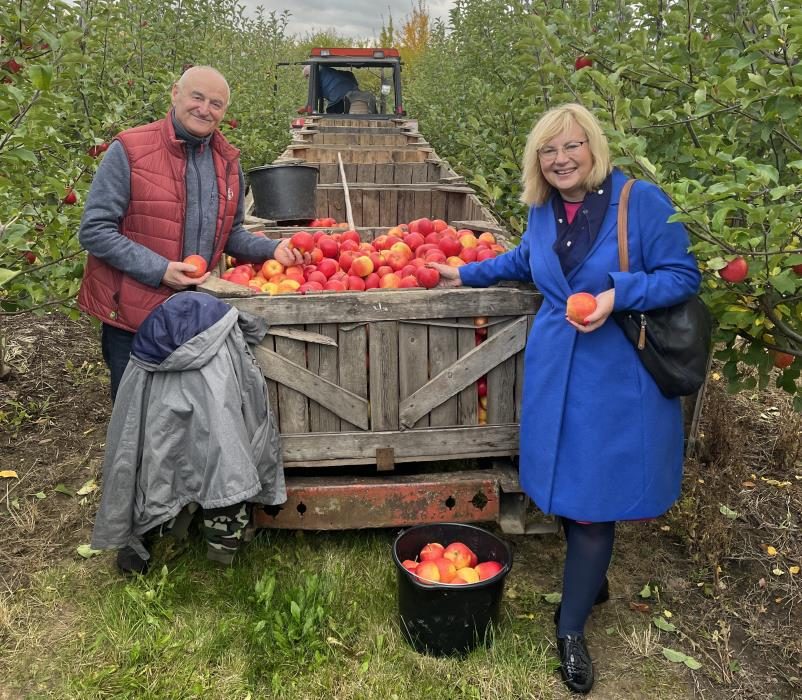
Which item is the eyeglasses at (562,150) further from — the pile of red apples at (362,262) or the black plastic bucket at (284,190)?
the black plastic bucket at (284,190)

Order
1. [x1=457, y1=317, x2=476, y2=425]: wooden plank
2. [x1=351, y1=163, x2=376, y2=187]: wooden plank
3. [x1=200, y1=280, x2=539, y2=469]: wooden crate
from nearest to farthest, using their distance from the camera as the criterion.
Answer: [x1=200, y1=280, x2=539, y2=469]: wooden crate → [x1=457, y1=317, x2=476, y2=425]: wooden plank → [x1=351, y1=163, x2=376, y2=187]: wooden plank

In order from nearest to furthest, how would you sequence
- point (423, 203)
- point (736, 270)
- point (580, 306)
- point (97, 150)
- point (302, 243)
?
point (736, 270) < point (580, 306) < point (302, 243) < point (97, 150) < point (423, 203)

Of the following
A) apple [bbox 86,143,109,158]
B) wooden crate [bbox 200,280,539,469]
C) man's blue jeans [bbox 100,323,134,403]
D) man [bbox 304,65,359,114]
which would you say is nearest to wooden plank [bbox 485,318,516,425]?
wooden crate [bbox 200,280,539,469]

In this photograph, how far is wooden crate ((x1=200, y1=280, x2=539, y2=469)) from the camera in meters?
3.08

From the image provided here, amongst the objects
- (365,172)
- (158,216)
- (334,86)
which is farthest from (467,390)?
(334,86)

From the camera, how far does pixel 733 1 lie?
2963 mm

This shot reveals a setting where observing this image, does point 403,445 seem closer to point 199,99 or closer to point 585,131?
point 585,131

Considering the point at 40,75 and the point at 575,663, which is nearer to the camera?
the point at 40,75

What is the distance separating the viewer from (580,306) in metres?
2.38

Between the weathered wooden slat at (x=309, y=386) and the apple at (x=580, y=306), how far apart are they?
1.11m

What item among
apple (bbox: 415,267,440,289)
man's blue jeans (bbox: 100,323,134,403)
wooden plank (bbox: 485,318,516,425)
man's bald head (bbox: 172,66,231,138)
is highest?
man's bald head (bbox: 172,66,231,138)

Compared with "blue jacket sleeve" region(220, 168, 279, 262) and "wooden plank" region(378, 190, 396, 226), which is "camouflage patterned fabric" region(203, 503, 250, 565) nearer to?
"blue jacket sleeve" region(220, 168, 279, 262)

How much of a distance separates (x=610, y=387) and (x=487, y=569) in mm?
845

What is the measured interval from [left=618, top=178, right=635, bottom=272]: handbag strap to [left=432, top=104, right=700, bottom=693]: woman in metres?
0.02
